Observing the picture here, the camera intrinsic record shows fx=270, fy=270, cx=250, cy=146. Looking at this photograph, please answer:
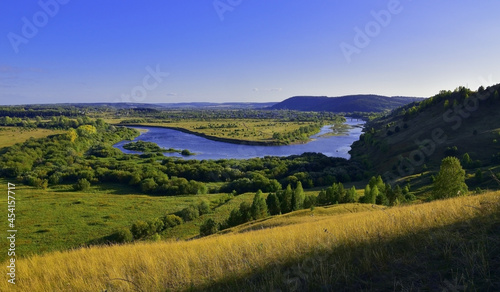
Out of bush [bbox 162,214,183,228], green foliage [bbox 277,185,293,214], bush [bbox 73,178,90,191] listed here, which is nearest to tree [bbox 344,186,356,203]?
green foliage [bbox 277,185,293,214]

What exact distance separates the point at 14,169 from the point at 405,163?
264 ft

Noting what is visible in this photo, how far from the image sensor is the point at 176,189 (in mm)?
50094

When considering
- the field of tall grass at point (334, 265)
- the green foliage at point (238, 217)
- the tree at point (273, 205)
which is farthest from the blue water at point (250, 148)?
the field of tall grass at point (334, 265)

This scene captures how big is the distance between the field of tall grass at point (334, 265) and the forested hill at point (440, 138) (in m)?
39.2

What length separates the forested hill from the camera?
160ft

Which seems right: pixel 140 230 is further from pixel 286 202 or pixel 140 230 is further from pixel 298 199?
pixel 298 199

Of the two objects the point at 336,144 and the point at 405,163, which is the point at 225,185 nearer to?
the point at 405,163

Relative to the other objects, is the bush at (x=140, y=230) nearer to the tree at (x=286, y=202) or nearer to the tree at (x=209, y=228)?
the tree at (x=209, y=228)

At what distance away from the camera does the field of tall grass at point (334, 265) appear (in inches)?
141

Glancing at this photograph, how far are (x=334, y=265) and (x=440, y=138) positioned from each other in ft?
231

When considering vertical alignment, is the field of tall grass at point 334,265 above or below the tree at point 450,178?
above

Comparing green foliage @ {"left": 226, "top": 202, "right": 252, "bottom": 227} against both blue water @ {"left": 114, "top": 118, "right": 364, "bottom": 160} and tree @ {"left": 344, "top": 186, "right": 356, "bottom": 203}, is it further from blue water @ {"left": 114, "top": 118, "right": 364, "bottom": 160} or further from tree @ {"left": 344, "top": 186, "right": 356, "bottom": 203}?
blue water @ {"left": 114, "top": 118, "right": 364, "bottom": 160}

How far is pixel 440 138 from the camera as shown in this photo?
60.6 meters

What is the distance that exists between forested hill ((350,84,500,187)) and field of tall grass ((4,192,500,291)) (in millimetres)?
39242
